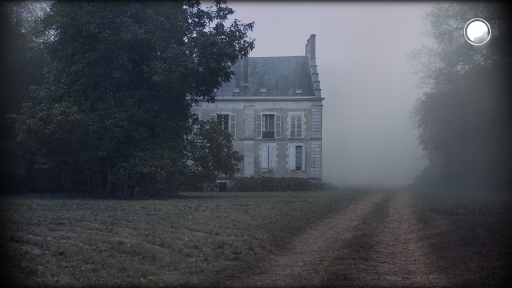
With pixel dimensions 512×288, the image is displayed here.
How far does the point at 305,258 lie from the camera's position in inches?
421

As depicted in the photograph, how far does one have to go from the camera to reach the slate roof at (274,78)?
43.7m

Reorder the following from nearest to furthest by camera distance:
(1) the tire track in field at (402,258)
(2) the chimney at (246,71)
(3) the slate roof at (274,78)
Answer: (1) the tire track in field at (402,258) → (3) the slate roof at (274,78) → (2) the chimney at (246,71)

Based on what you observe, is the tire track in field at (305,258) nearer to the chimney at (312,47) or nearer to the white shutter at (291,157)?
the white shutter at (291,157)

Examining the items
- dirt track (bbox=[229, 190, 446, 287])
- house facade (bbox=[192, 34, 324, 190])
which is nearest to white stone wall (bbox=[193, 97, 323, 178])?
house facade (bbox=[192, 34, 324, 190])

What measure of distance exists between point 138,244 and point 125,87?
16.0m

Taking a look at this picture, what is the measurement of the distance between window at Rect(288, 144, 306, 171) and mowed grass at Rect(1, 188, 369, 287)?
26.0 meters

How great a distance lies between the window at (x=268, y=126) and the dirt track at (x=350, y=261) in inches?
1073

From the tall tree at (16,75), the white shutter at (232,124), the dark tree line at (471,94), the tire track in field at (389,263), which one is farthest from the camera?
the white shutter at (232,124)

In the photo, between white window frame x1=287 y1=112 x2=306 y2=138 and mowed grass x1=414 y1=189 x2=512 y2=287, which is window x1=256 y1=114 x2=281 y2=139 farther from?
mowed grass x1=414 y1=189 x2=512 y2=287

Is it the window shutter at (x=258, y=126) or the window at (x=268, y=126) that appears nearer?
the window at (x=268, y=126)

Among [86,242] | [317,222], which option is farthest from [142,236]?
[317,222]

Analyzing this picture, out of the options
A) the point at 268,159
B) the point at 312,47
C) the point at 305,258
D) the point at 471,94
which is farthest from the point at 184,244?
the point at 312,47

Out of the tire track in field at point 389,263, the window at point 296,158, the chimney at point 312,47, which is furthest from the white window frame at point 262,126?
the tire track in field at point 389,263

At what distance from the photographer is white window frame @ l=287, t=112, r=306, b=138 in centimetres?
4275
